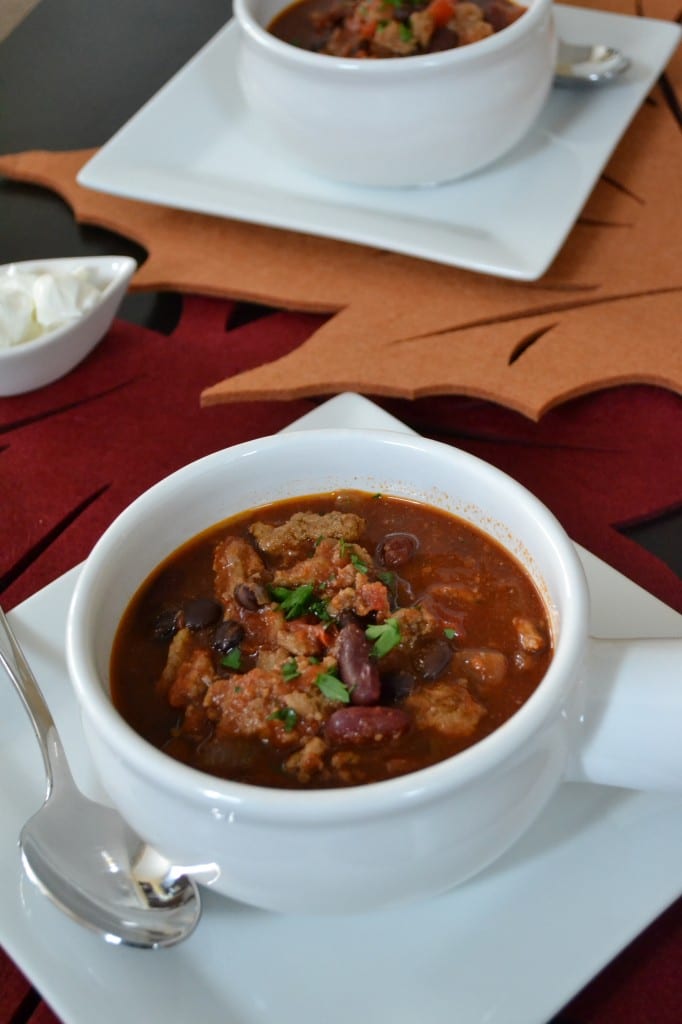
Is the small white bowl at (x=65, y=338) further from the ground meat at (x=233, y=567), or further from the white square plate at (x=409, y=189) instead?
the ground meat at (x=233, y=567)

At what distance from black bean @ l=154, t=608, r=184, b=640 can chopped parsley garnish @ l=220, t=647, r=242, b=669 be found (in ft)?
0.35

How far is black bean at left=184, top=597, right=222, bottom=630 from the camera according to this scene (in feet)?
5.46

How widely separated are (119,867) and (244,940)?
0.24 metres

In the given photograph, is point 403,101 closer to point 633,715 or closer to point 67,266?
point 67,266

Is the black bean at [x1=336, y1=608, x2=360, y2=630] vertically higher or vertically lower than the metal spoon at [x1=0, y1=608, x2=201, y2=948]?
higher

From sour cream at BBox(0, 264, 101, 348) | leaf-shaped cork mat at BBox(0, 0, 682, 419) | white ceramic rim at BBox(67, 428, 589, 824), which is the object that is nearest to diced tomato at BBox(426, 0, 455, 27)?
leaf-shaped cork mat at BBox(0, 0, 682, 419)

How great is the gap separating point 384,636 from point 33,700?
1.87 ft

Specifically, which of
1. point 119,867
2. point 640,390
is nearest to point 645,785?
point 119,867

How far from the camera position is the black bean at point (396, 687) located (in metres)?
1.55

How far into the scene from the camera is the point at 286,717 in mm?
1518

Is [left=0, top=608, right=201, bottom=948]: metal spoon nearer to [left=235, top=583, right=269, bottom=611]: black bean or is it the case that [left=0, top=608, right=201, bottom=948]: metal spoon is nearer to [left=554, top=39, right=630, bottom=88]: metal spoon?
[left=235, top=583, right=269, bottom=611]: black bean

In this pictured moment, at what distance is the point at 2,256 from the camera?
313cm

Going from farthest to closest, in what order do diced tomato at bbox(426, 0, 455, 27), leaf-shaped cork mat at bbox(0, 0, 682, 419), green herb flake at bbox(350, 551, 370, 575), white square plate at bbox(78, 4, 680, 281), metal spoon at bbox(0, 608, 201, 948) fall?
1. diced tomato at bbox(426, 0, 455, 27)
2. white square plate at bbox(78, 4, 680, 281)
3. leaf-shaped cork mat at bbox(0, 0, 682, 419)
4. green herb flake at bbox(350, 551, 370, 575)
5. metal spoon at bbox(0, 608, 201, 948)

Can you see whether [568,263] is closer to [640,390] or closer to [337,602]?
[640,390]
